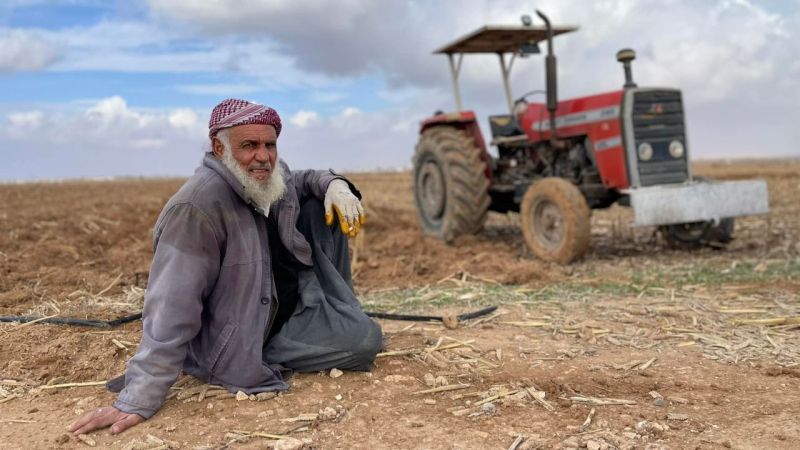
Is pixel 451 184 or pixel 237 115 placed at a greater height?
pixel 237 115

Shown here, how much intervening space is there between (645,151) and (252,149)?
569cm

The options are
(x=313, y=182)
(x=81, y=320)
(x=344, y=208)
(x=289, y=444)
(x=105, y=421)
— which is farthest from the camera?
(x=81, y=320)

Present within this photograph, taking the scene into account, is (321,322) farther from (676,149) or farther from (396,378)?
(676,149)

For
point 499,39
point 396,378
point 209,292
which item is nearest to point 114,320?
point 209,292

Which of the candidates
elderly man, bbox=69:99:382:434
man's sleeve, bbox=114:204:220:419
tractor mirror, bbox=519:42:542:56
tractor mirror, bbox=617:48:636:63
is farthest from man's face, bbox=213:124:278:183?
tractor mirror, bbox=519:42:542:56

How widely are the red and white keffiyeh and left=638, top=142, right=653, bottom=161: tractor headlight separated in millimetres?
5509

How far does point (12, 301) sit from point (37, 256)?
2101mm

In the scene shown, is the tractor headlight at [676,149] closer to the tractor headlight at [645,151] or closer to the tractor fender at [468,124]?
the tractor headlight at [645,151]

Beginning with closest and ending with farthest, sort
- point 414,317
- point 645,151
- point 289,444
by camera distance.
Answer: point 289,444, point 414,317, point 645,151

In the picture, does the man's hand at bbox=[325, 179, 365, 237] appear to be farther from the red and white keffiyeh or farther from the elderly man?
the red and white keffiyeh

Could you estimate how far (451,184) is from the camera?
903cm

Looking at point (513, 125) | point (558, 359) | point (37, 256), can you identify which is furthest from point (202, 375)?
point (513, 125)

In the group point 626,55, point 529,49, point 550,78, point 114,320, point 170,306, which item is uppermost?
point 529,49

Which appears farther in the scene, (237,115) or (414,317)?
(414,317)
